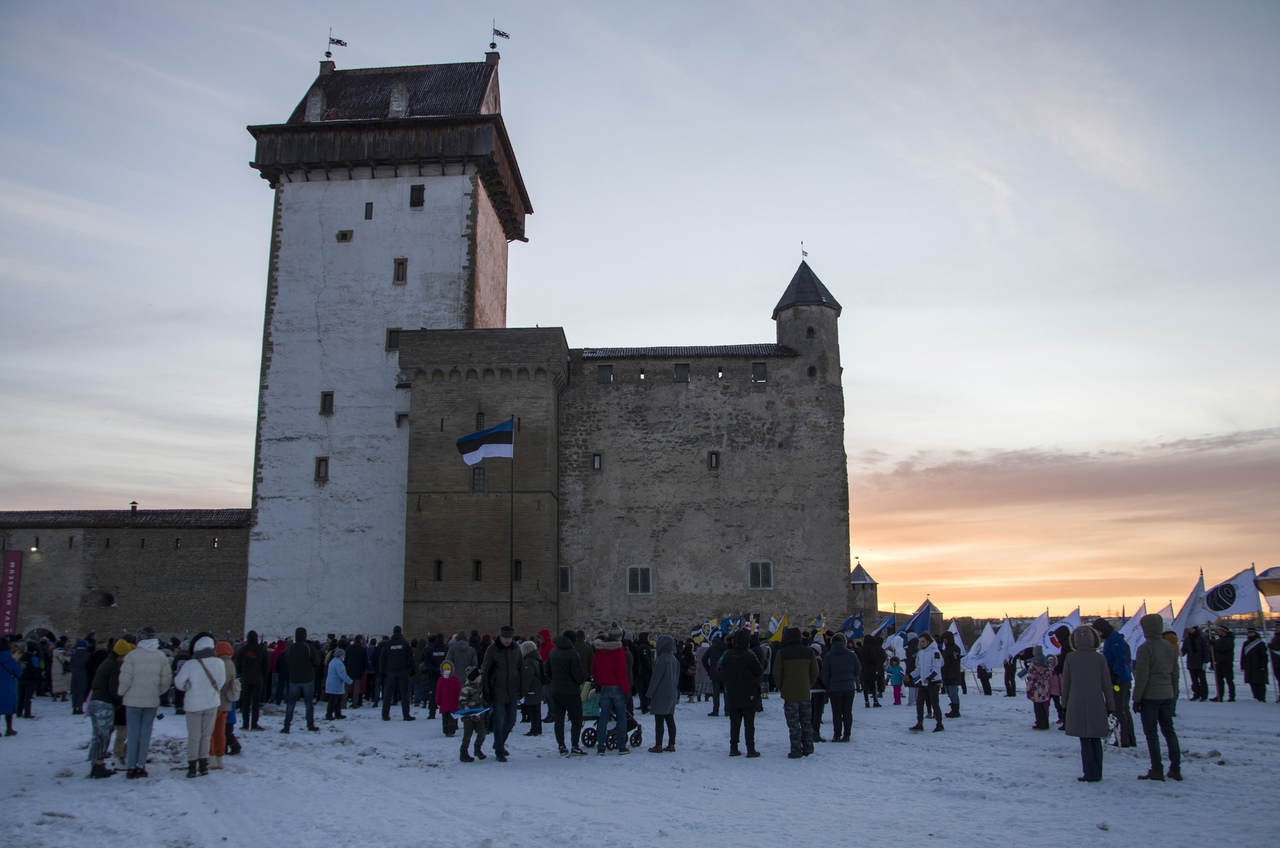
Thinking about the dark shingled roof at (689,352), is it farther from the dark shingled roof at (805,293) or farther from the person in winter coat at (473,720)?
the person in winter coat at (473,720)

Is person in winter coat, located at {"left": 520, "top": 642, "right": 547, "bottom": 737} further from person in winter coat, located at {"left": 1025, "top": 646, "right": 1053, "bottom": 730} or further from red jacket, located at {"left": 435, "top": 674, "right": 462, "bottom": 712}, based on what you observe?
person in winter coat, located at {"left": 1025, "top": 646, "right": 1053, "bottom": 730}

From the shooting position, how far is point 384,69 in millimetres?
35875

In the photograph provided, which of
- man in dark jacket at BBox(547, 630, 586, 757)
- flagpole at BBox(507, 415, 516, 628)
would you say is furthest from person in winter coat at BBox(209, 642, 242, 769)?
flagpole at BBox(507, 415, 516, 628)

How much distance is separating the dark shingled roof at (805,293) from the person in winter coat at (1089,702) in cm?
2475

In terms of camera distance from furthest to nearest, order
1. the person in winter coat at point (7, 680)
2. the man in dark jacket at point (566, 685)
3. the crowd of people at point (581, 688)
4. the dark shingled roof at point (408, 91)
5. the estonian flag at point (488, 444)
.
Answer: the dark shingled roof at point (408, 91) → the estonian flag at point (488, 444) → the person in winter coat at point (7, 680) → the man in dark jacket at point (566, 685) → the crowd of people at point (581, 688)

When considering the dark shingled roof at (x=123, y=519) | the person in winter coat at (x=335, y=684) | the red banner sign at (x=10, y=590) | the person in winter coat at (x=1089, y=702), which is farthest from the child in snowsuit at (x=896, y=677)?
the red banner sign at (x=10, y=590)

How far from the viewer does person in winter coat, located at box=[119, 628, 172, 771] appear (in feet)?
33.5

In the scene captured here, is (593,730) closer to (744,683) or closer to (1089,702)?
(744,683)

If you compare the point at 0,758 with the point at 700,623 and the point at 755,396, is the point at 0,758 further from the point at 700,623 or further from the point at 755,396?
the point at 755,396

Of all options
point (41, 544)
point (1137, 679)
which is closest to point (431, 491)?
point (41, 544)

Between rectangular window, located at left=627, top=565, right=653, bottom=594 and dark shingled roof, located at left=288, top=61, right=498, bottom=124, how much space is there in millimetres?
16729

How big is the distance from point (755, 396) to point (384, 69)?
1853 centimetres

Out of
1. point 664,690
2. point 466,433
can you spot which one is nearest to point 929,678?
point 664,690

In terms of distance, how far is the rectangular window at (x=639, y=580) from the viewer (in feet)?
104
